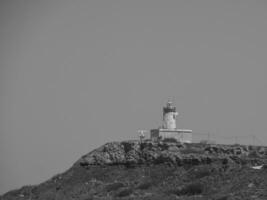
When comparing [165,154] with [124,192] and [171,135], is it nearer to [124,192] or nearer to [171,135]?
[124,192]

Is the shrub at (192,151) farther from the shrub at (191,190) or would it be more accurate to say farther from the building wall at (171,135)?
the shrub at (191,190)

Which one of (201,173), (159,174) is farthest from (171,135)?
(201,173)

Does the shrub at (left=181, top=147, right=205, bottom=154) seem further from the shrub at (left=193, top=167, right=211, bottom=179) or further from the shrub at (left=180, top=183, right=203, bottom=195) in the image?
the shrub at (left=180, top=183, right=203, bottom=195)

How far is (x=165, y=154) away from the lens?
56.0m

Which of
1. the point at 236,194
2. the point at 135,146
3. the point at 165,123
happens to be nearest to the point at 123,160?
the point at 135,146

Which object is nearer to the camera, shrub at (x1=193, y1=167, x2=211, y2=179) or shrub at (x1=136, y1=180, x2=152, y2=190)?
shrub at (x1=193, y1=167, x2=211, y2=179)

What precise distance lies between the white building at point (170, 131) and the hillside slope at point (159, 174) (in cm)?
505

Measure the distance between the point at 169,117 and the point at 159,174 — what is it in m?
14.7

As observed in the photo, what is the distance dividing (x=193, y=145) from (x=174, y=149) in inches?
68.5

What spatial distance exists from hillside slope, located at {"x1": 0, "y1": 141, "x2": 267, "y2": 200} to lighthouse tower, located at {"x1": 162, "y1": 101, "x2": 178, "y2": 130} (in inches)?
317

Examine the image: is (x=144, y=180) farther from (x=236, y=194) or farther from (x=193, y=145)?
(x=236, y=194)

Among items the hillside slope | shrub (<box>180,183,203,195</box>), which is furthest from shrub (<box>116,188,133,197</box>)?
shrub (<box>180,183,203,195</box>)

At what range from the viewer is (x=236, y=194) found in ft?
140

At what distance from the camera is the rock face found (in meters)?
54.0
